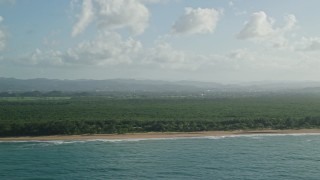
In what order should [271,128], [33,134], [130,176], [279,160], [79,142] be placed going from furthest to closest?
1. [271,128]
2. [33,134]
3. [79,142]
4. [279,160]
5. [130,176]

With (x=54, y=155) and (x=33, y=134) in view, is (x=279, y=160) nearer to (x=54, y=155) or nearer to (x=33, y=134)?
(x=54, y=155)

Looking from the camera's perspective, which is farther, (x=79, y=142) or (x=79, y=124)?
(x=79, y=124)

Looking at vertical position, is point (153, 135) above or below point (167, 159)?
above

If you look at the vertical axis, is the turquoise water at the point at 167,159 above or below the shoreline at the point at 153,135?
below

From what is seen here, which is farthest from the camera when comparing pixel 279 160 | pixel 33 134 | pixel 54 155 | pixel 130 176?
pixel 33 134

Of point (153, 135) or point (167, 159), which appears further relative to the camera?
point (153, 135)

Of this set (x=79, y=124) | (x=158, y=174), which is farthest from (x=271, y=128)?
(x=158, y=174)
